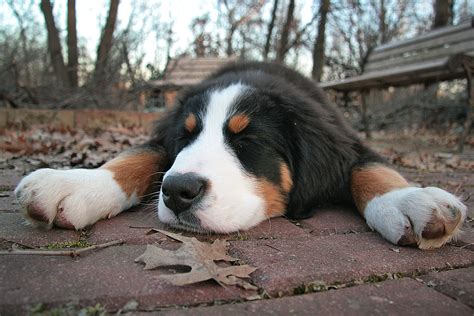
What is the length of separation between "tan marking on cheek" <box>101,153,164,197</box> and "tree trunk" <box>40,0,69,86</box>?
570 centimetres

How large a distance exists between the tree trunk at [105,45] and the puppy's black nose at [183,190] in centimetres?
667

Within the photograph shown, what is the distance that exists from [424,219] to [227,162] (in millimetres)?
883

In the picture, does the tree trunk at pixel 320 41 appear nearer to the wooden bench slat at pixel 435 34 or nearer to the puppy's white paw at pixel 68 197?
the wooden bench slat at pixel 435 34

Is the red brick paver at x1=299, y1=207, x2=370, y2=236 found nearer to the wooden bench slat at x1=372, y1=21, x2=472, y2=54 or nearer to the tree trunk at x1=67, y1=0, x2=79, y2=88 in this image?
the tree trunk at x1=67, y1=0, x2=79, y2=88

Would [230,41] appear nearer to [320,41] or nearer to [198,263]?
[320,41]

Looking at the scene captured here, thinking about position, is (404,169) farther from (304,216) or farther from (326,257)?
(326,257)

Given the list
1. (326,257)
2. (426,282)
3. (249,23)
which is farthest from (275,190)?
(249,23)

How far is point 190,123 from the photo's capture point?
7.57ft

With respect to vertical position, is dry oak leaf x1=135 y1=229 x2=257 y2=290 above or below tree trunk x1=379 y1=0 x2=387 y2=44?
below

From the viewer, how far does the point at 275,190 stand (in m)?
2.20

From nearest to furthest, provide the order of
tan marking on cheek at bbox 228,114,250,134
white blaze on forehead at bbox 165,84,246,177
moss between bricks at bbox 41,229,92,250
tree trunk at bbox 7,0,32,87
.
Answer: moss between bricks at bbox 41,229,92,250 → white blaze on forehead at bbox 165,84,246,177 → tan marking on cheek at bbox 228,114,250,134 → tree trunk at bbox 7,0,32,87

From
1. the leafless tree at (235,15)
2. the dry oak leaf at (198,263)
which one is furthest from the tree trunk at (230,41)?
the dry oak leaf at (198,263)

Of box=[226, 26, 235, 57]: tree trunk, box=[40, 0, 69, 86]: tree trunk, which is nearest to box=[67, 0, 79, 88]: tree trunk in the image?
box=[40, 0, 69, 86]: tree trunk

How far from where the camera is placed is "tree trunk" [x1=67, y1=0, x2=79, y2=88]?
7246 mm
